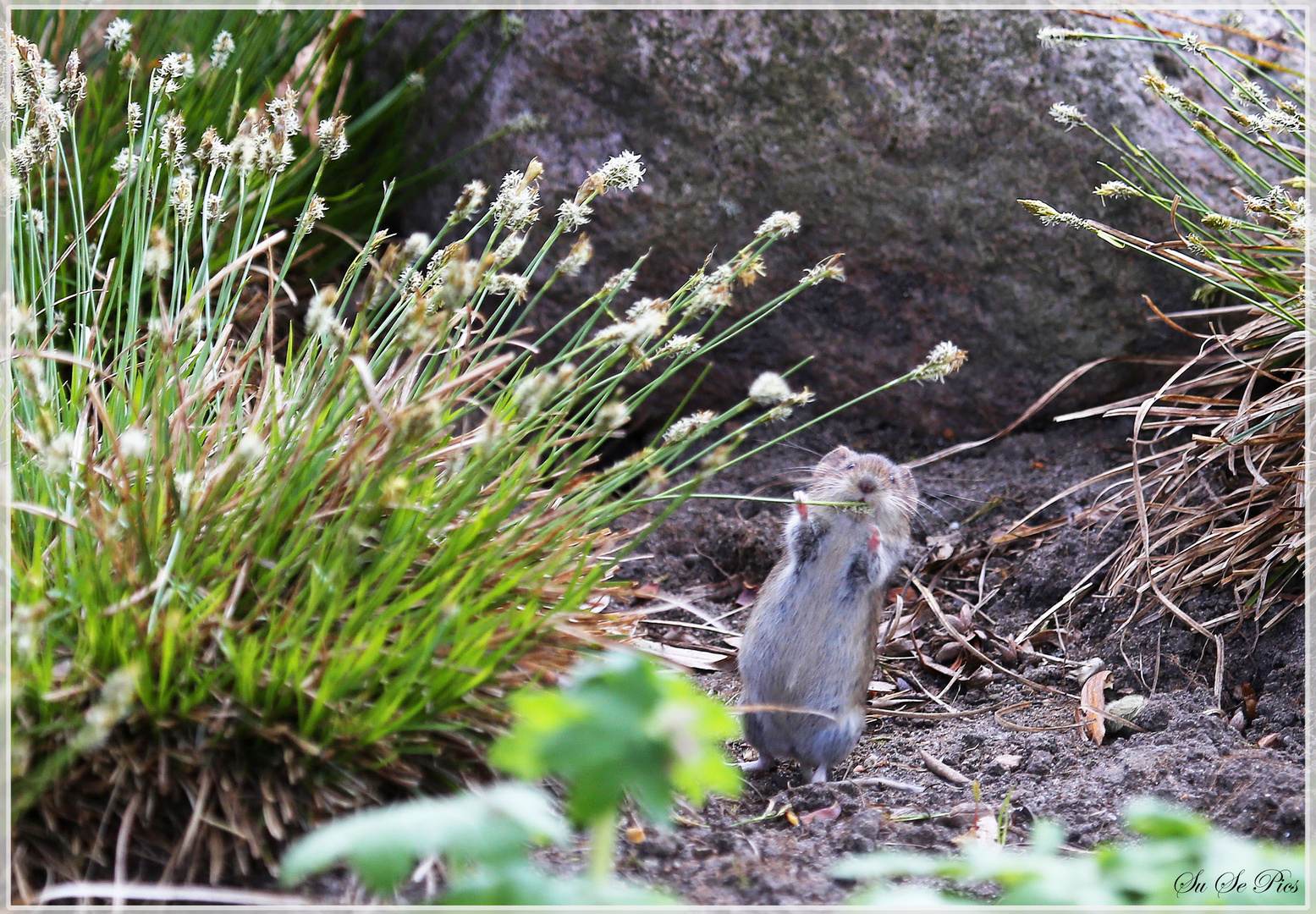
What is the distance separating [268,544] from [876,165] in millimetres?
3106

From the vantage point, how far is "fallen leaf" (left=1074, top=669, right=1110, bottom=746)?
124 inches

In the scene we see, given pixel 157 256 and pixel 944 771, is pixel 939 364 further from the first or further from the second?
pixel 157 256

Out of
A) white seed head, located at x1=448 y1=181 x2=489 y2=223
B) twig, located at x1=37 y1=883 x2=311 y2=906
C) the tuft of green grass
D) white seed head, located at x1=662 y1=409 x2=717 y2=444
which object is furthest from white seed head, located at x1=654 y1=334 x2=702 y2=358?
the tuft of green grass

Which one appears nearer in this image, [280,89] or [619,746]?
[619,746]

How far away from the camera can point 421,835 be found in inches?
53.3

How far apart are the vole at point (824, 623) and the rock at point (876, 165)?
1332 mm

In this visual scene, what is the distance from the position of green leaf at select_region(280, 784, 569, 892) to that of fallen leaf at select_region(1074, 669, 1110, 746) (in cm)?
220

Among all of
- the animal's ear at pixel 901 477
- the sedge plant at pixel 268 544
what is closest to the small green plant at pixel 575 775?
the sedge plant at pixel 268 544

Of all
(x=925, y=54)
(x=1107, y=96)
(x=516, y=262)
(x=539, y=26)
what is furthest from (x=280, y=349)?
(x=1107, y=96)

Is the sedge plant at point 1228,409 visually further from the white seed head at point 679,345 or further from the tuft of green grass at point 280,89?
the tuft of green grass at point 280,89

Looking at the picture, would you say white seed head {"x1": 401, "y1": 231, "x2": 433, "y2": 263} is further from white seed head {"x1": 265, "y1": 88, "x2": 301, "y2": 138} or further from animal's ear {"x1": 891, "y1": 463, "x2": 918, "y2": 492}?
animal's ear {"x1": 891, "y1": 463, "x2": 918, "y2": 492}

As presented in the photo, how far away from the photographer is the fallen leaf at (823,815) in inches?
105

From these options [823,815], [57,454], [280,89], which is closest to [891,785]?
[823,815]

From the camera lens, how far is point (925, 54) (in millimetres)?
4406
